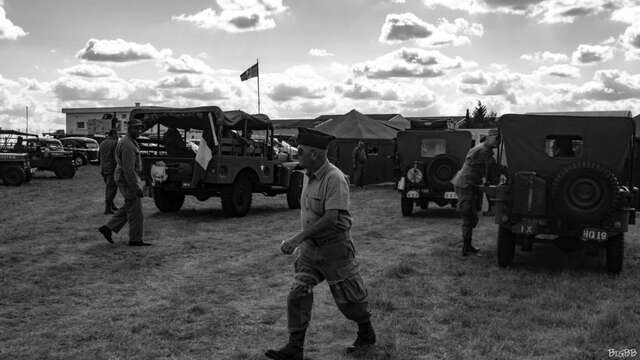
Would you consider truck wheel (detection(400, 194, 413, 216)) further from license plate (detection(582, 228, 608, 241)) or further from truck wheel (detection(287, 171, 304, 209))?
license plate (detection(582, 228, 608, 241))

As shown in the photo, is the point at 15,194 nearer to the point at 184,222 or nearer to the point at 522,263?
the point at 184,222

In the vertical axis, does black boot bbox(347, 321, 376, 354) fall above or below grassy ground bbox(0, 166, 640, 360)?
above

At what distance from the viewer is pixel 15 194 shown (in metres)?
19.1

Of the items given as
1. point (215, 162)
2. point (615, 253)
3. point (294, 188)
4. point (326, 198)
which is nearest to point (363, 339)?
point (326, 198)

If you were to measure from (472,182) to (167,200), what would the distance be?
758 centimetres

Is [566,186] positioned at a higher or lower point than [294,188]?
higher

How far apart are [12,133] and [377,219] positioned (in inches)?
581

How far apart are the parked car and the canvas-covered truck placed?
21991mm

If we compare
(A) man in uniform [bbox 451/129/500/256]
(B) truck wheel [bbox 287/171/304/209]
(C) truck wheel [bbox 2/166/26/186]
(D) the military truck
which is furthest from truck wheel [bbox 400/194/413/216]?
(D) the military truck

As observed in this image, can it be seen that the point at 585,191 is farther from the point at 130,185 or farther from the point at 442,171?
the point at 442,171

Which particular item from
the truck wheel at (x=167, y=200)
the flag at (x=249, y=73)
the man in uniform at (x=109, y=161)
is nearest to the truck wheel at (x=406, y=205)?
the truck wheel at (x=167, y=200)

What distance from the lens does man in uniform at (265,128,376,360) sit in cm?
470

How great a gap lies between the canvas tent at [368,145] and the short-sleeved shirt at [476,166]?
15.9 meters

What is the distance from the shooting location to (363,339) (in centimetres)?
503
